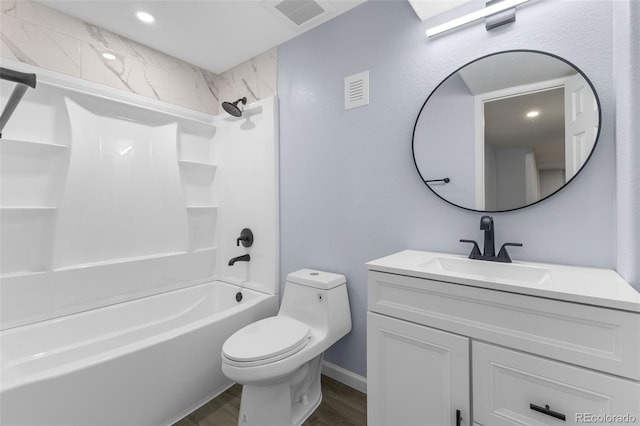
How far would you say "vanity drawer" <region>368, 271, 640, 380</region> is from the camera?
0.76 metres

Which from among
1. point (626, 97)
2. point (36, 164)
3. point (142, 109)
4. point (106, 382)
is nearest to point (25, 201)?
point (36, 164)

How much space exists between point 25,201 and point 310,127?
1.81m

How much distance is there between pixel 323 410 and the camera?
5.28 ft

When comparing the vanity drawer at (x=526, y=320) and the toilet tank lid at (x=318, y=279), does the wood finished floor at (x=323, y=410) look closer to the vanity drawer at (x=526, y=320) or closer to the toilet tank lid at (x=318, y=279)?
the toilet tank lid at (x=318, y=279)

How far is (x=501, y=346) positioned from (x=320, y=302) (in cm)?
96

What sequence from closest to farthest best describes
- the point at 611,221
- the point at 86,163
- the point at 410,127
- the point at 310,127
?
the point at 611,221 → the point at 410,127 → the point at 86,163 → the point at 310,127

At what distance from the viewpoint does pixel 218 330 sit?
5.58 ft

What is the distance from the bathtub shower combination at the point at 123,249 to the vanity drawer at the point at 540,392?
4.61 feet

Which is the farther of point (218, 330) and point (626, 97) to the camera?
point (218, 330)

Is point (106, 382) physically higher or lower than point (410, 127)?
lower

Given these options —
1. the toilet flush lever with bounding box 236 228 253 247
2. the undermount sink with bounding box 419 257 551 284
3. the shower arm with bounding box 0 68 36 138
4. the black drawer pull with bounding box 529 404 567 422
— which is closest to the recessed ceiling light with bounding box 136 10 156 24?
the shower arm with bounding box 0 68 36 138

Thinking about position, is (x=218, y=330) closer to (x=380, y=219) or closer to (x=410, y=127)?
(x=380, y=219)

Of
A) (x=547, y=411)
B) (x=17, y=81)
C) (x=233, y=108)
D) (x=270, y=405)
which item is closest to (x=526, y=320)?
(x=547, y=411)

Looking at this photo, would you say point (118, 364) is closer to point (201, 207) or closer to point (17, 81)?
point (17, 81)
